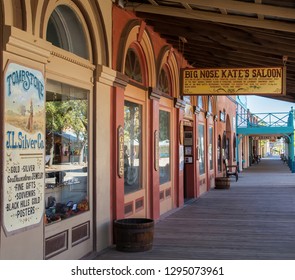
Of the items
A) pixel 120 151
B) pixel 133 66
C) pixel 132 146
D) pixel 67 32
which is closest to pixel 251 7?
pixel 133 66

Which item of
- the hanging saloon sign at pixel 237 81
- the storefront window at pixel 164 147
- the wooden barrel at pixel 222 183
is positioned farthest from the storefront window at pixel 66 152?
the wooden barrel at pixel 222 183

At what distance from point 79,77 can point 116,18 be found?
1.96 meters

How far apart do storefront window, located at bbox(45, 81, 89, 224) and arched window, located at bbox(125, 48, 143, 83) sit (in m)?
2.12

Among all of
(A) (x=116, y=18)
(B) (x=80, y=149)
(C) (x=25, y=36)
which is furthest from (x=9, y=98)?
(A) (x=116, y=18)

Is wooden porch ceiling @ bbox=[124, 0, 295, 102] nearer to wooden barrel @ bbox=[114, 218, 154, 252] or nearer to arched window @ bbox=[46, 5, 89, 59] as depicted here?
arched window @ bbox=[46, 5, 89, 59]

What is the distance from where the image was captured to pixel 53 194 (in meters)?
5.91

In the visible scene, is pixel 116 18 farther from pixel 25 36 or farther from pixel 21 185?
pixel 21 185

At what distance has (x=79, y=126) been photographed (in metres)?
6.66

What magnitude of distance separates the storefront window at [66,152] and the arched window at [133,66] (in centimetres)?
212

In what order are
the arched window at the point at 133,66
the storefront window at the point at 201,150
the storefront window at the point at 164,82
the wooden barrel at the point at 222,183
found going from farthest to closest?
the wooden barrel at the point at 222,183 < the storefront window at the point at 201,150 < the storefront window at the point at 164,82 < the arched window at the point at 133,66

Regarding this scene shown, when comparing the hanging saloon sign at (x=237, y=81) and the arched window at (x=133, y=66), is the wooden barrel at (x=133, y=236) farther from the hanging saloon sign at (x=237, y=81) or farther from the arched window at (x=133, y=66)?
the hanging saloon sign at (x=237, y=81)

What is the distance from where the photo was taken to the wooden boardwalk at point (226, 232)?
273 inches

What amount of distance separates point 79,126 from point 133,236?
1885 millimetres

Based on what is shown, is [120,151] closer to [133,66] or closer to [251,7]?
[133,66]
